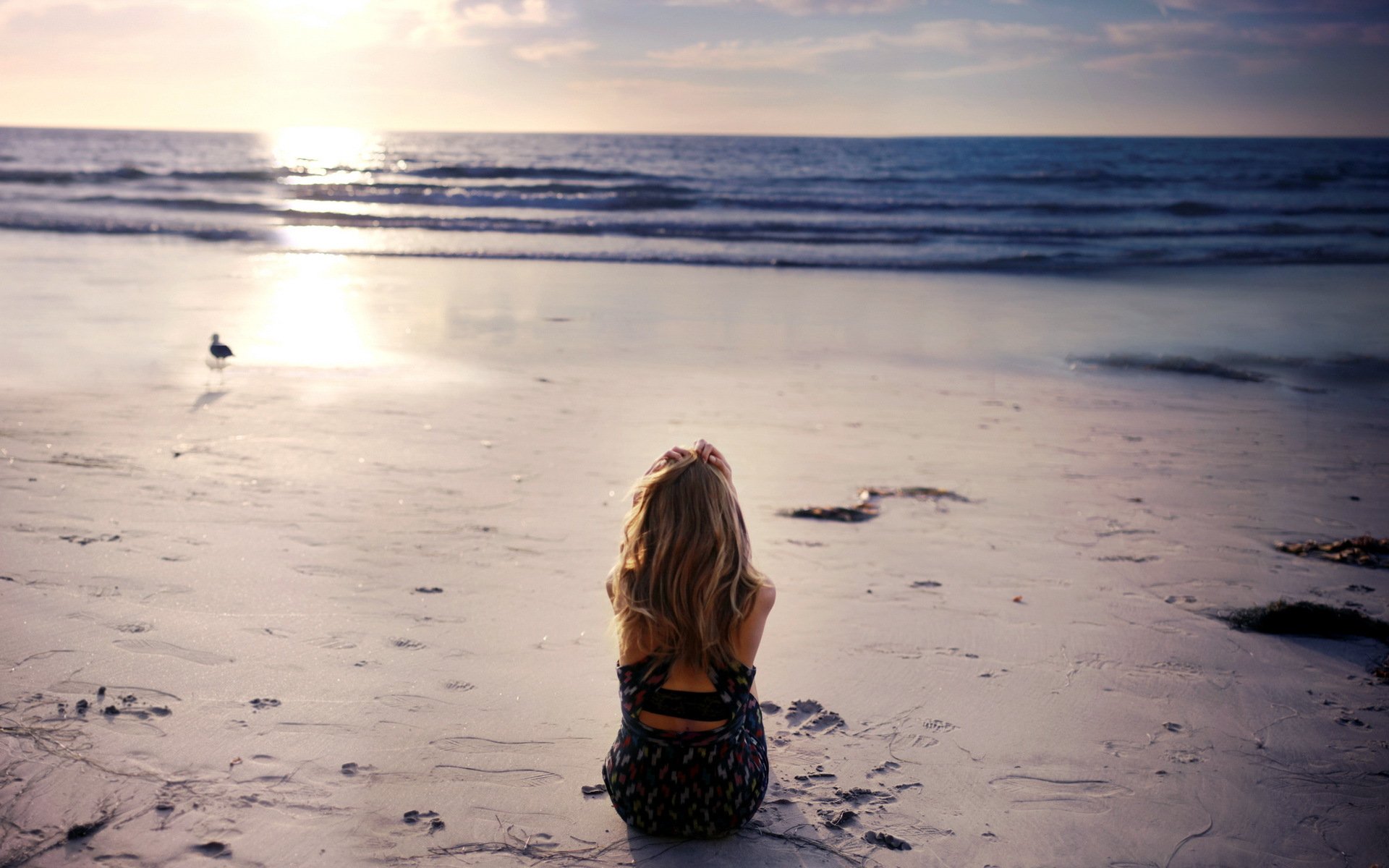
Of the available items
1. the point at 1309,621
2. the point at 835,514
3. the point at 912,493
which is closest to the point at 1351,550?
the point at 1309,621

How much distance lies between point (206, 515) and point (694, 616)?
3.44m

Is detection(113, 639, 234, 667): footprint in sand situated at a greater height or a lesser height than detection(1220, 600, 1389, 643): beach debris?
greater

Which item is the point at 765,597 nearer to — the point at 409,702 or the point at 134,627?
the point at 409,702

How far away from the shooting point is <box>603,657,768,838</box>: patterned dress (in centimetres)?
268

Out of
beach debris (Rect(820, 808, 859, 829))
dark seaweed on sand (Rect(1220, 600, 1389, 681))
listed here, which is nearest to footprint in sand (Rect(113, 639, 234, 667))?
beach debris (Rect(820, 808, 859, 829))

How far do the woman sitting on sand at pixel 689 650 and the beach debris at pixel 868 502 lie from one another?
264 cm

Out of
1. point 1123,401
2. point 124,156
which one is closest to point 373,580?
point 1123,401

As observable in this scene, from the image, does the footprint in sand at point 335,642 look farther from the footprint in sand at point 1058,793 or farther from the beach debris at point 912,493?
the beach debris at point 912,493

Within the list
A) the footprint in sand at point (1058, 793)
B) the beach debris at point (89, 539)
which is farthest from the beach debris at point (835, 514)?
the beach debris at point (89, 539)

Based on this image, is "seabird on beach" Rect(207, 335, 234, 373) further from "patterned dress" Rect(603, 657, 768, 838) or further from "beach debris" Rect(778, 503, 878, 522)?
"patterned dress" Rect(603, 657, 768, 838)

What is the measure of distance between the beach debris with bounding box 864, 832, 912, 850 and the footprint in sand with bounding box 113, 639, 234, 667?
242 centimetres

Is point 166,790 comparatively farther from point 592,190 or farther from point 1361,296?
point 592,190

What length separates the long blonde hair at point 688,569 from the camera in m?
2.63

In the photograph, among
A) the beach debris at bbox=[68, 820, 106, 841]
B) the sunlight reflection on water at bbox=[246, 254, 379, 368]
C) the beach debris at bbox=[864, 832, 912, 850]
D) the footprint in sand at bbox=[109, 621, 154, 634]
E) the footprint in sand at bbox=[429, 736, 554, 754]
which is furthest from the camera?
the sunlight reflection on water at bbox=[246, 254, 379, 368]
